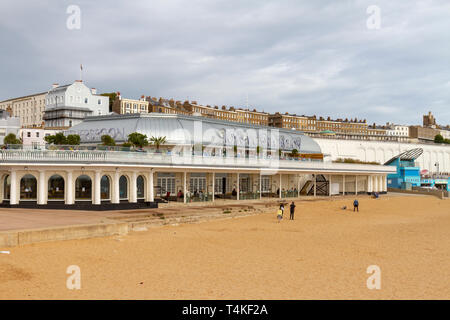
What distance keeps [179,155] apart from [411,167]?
197 feet

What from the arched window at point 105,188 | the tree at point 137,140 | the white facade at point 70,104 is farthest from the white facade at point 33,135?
the arched window at point 105,188

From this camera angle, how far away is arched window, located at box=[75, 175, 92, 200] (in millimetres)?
33438

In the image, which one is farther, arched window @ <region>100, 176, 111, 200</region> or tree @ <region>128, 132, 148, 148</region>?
tree @ <region>128, 132, 148, 148</region>

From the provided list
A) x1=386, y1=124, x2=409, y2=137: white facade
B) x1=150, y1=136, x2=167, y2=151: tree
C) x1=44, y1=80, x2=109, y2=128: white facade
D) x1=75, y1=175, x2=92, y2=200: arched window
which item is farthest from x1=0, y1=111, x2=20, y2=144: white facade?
x1=386, y1=124, x2=409, y2=137: white facade

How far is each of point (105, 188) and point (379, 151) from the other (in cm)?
7950

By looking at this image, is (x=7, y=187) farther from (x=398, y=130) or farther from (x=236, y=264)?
(x=398, y=130)

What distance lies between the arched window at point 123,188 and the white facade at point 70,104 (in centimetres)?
5556

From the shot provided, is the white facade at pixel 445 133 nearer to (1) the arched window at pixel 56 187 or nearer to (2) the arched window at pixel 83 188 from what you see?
(2) the arched window at pixel 83 188

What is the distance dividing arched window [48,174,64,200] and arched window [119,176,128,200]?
455 centimetres

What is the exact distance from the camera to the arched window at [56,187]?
3338 cm

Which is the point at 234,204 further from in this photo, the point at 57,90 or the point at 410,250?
the point at 57,90

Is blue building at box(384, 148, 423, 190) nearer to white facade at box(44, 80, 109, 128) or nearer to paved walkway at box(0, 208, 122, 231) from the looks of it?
white facade at box(44, 80, 109, 128)
